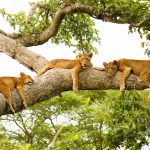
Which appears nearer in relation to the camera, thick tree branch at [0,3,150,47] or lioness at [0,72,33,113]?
lioness at [0,72,33,113]

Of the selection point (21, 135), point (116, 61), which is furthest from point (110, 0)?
point (21, 135)

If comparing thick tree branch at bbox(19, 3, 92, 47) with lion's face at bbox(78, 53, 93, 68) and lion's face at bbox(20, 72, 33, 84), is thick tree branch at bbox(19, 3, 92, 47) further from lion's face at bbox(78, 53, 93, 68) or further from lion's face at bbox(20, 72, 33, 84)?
lion's face at bbox(20, 72, 33, 84)

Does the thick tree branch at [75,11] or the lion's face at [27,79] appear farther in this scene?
the thick tree branch at [75,11]

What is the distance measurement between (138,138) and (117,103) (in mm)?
430

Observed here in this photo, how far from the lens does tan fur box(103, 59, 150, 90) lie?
5012 mm

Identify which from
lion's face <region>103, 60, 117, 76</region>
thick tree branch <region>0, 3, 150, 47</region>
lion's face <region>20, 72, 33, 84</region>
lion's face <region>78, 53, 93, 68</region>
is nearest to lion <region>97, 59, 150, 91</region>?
lion's face <region>103, 60, 117, 76</region>

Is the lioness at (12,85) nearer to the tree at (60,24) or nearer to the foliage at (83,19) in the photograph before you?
the tree at (60,24)

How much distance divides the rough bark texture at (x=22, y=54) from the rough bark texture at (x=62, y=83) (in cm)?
129

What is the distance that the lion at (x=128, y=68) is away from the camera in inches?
197

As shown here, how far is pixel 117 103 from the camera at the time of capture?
4691 mm

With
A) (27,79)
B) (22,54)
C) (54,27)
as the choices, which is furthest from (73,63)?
(54,27)

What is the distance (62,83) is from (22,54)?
5.92ft

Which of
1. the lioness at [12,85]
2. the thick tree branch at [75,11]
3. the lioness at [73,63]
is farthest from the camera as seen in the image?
the thick tree branch at [75,11]

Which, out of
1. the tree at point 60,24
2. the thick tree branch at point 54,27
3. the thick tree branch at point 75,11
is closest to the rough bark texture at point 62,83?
the tree at point 60,24
